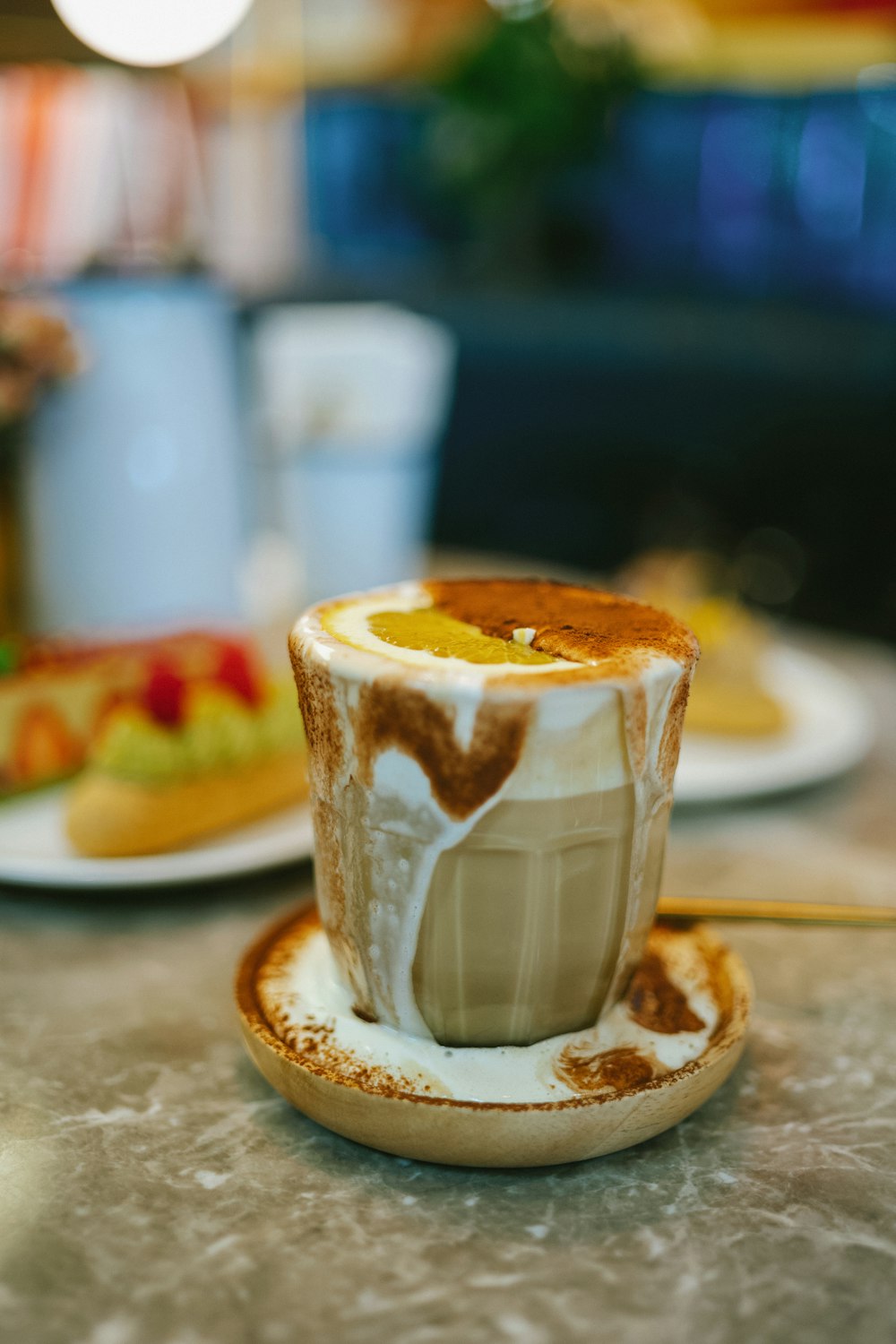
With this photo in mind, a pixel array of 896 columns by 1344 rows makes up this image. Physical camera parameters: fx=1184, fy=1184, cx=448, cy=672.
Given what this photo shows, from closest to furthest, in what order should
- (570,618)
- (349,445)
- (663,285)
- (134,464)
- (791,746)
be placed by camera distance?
1. (570,618)
2. (791,746)
3. (134,464)
4. (349,445)
5. (663,285)

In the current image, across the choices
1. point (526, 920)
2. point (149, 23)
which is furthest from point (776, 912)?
point (149, 23)

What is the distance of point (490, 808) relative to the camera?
0.53 metres

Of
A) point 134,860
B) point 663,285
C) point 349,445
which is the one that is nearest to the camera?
point 134,860

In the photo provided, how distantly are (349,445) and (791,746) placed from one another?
2.26ft

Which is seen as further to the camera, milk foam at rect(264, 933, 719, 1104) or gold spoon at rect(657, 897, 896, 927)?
gold spoon at rect(657, 897, 896, 927)

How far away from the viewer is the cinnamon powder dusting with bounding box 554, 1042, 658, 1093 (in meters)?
0.55

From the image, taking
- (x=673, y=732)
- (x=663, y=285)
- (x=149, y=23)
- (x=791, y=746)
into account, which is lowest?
(x=791, y=746)

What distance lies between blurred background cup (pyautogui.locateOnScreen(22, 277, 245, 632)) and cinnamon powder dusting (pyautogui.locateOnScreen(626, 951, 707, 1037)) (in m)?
0.83

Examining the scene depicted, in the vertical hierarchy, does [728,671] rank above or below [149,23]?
below

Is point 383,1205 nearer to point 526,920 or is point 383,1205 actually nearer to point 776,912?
point 526,920

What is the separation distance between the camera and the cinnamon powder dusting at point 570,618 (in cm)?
56

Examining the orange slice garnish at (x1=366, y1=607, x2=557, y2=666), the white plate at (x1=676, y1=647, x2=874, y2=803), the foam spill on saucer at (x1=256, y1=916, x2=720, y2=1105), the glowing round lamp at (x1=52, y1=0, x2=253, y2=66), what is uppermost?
the glowing round lamp at (x1=52, y1=0, x2=253, y2=66)

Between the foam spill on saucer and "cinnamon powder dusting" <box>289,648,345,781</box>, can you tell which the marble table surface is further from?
"cinnamon powder dusting" <box>289,648,345,781</box>

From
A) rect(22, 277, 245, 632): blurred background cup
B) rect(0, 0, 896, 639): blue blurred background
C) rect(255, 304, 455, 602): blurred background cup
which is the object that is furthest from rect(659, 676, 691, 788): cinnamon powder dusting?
rect(0, 0, 896, 639): blue blurred background
